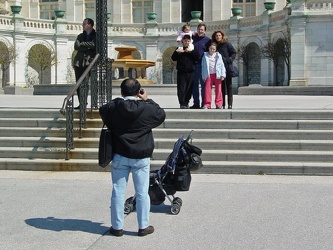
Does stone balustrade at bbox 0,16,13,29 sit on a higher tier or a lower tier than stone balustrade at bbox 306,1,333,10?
higher

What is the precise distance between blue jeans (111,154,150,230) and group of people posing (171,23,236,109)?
6530mm

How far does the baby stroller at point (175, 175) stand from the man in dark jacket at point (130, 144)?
2.96 ft

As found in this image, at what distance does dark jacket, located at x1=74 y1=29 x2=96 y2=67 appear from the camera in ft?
41.4

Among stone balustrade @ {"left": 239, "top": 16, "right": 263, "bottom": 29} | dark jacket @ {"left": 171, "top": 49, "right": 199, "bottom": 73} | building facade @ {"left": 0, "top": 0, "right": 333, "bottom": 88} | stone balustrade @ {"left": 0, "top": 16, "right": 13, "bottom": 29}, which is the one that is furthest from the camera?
stone balustrade @ {"left": 0, "top": 16, "right": 13, "bottom": 29}

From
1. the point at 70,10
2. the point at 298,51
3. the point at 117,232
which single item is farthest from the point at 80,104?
the point at 70,10

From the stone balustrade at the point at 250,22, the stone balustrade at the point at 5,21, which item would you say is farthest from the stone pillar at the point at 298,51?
the stone balustrade at the point at 5,21

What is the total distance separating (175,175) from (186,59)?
18.9ft

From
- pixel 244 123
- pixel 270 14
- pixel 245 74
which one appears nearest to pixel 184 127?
pixel 244 123

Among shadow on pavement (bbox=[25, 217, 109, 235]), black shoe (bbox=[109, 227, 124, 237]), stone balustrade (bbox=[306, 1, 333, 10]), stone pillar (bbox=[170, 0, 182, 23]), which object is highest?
stone pillar (bbox=[170, 0, 182, 23])

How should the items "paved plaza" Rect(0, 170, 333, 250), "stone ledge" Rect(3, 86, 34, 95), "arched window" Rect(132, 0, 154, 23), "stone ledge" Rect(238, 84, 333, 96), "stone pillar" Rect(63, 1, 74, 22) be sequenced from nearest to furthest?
"paved plaza" Rect(0, 170, 333, 250), "stone ledge" Rect(238, 84, 333, 96), "stone ledge" Rect(3, 86, 34, 95), "arched window" Rect(132, 0, 154, 23), "stone pillar" Rect(63, 1, 74, 22)

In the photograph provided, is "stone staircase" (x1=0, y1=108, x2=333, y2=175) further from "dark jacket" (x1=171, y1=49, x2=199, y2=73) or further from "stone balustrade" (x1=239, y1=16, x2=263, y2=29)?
"stone balustrade" (x1=239, y1=16, x2=263, y2=29)

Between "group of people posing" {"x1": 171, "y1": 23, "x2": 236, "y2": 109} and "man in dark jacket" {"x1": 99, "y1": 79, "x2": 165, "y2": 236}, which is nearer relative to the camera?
"man in dark jacket" {"x1": 99, "y1": 79, "x2": 165, "y2": 236}

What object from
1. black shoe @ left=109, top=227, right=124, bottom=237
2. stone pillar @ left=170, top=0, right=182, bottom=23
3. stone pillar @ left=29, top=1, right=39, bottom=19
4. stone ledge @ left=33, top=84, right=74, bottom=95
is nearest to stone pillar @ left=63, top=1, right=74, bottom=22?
stone pillar @ left=29, top=1, right=39, bottom=19

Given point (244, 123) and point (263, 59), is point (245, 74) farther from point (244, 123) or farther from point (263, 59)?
point (244, 123)
